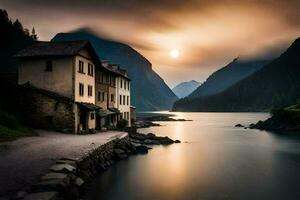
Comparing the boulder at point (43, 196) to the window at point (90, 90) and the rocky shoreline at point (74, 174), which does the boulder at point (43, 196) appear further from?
the window at point (90, 90)

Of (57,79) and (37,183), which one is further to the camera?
(57,79)

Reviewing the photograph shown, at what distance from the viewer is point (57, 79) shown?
43.7m

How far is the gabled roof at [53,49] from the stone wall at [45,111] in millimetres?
5452

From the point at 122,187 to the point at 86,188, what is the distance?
3125 millimetres

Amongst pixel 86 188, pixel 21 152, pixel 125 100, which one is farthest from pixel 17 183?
pixel 125 100

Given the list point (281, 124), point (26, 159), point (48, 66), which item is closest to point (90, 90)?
point (48, 66)

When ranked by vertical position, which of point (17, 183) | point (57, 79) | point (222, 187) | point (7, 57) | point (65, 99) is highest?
point (7, 57)

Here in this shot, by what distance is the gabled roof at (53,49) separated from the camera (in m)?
43.5

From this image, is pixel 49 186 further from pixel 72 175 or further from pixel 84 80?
pixel 84 80

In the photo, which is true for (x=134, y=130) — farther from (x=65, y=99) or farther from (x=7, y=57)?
(x=7, y=57)

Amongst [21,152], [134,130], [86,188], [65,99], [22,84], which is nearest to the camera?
[86,188]

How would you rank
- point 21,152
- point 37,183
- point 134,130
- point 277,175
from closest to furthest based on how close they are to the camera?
point 37,183
point 21,152
point 277,175
point 134,130

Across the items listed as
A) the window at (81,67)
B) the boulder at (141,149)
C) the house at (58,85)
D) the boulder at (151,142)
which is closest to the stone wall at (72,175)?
the boulder at (141,149)

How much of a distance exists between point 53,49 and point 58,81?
4.97 meters
